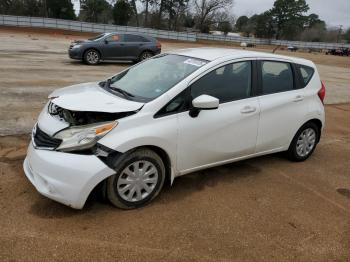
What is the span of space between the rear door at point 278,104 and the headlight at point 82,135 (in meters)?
2.16

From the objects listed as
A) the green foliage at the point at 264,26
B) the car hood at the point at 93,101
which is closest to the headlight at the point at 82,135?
the car hood at the point at 93,101

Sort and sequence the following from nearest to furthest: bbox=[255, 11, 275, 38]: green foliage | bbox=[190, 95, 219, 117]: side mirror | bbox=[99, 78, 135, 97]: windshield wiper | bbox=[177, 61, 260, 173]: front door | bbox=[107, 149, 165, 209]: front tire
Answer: bbox=[107, 149, 165, 209]: front tire → bbox=[190, 95, 219, 117]: side mirror → bbox=[177, 61, 260, 173]: front door → bbox=[99, 78, 135, 97]: windshield wiper → bbox=[255, 11, 275, 38]: green foliage

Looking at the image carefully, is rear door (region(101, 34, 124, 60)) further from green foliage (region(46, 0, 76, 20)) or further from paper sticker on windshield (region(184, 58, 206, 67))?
green foliage (region(46, 0, 76, 20))

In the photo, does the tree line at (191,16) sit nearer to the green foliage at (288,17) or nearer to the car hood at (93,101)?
the green foliage at (288,17)

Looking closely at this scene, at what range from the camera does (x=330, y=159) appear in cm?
608

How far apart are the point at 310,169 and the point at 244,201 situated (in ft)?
5.60

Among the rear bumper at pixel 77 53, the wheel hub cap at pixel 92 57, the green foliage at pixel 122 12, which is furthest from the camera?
the green foliage at pixel 122 12

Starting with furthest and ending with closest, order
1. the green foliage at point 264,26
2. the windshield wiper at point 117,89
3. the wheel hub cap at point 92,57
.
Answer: the green foliage at point 264,26 < the wheel hub cap at point 92,57 < the windshield wiper at point 117,89

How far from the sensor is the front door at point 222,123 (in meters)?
4.20

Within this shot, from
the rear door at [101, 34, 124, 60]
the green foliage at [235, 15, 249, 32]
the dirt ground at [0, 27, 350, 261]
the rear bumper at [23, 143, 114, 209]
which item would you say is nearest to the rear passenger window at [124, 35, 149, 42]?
the rear door at [101, 34, 124, 60]

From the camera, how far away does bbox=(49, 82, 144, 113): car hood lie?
3.79 metres

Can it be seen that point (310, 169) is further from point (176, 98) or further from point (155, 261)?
point (155, 261)

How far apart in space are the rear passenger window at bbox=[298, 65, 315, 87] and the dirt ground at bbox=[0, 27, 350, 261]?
1250 millimetres

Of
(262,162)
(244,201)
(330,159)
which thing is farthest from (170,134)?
(330,159)
